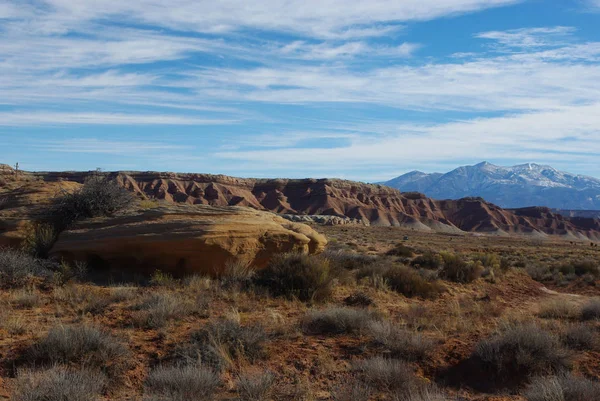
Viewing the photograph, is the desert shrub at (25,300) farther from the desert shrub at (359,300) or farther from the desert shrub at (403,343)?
the desert shrub at (359,300)

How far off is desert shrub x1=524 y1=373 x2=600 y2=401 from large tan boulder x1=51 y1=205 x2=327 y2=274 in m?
7.72

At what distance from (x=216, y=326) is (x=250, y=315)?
203 cm

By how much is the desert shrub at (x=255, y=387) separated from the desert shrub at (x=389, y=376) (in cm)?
131

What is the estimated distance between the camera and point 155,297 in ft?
30.6

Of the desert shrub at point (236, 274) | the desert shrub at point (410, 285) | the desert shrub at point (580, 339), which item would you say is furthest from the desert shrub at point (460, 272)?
the desert shrub at point (580, 339)

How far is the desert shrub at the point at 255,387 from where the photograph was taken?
555 cm

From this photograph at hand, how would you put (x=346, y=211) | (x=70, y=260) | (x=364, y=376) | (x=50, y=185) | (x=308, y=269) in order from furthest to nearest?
1. (x=346, y=211)
2. (x=50, y=185)
3. (x=70, y=260)
4. (x=308, y=269)
5. (x=364, y=376)

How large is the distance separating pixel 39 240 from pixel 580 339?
12464mm

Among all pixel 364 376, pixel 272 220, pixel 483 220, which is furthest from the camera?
pixel 483 220

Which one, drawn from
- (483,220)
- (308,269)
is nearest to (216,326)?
(308,269)

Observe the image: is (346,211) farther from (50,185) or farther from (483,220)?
(50,185)

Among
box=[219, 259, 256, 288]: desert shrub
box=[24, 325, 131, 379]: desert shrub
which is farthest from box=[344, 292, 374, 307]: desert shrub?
box=[24, 325, 131, 379]: desert shrub

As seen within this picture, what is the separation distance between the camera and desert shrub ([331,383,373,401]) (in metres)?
5.59

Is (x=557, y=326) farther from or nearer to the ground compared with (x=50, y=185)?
nearer to the ground
